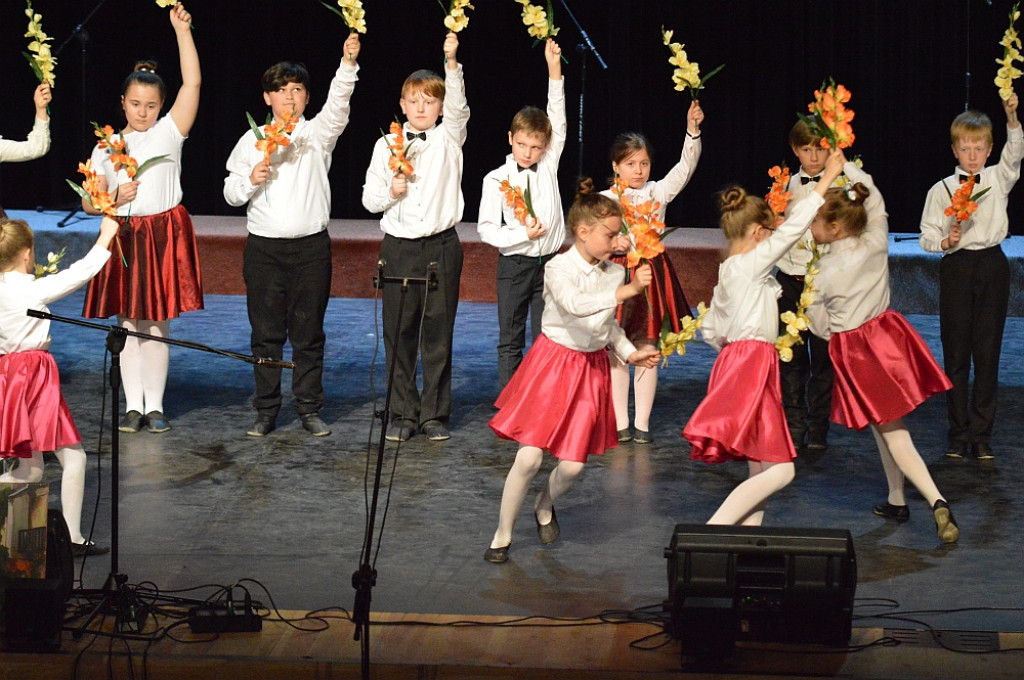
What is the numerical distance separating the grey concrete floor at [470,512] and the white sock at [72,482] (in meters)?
0.17

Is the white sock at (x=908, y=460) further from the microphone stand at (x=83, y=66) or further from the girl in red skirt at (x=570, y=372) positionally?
the microphone stand at (x=83, y=66)

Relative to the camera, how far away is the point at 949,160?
891 cm

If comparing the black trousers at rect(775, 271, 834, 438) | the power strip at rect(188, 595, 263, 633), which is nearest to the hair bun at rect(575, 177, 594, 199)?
the black trousers at rect(775, 271, 834, 438)

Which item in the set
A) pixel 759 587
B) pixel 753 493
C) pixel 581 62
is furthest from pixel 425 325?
pixel 581 62

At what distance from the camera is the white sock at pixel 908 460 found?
453 centimetres

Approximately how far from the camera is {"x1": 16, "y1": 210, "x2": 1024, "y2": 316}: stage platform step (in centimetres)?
773

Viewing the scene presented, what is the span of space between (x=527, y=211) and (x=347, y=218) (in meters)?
4.48

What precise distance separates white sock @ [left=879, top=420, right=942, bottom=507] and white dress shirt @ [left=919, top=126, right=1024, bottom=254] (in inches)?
45.6

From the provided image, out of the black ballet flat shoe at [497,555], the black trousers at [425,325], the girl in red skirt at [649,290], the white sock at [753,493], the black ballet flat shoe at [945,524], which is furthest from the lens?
the black trousers at [425,325]

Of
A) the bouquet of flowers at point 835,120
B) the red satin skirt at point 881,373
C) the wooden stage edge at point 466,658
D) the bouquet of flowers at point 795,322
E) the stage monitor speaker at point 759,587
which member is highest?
the bouquet of flowers at point 835,120

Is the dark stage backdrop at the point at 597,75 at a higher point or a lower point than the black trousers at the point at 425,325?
higher

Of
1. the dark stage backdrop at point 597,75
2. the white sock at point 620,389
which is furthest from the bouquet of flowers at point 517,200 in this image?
the dark stage backdrop at point 597,75

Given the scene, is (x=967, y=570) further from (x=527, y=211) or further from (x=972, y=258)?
(x=527, y=211)

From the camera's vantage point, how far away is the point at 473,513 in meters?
4.82
